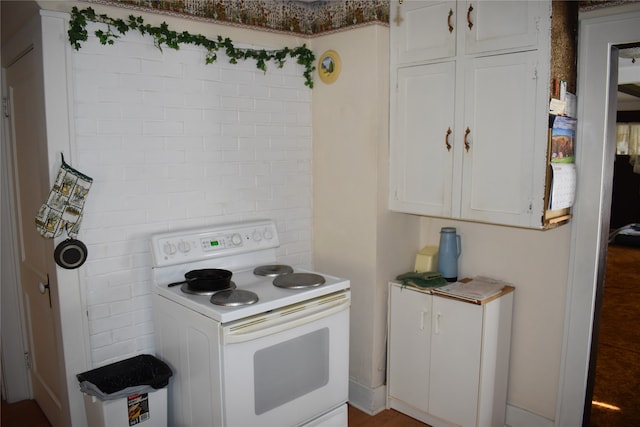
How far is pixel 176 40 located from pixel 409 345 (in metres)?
1.99

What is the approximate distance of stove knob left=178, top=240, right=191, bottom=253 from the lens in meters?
2.40

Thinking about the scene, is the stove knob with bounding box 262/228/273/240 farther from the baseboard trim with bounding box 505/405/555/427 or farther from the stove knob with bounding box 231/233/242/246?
the baseboard trim with bounding box 505/405/555/427

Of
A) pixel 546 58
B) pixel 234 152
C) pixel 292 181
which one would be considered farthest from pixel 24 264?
pixel 546 58

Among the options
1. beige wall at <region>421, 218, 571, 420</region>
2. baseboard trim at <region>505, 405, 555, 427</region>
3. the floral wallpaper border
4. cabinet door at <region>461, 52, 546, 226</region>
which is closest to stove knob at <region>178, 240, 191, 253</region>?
the floral wallpaper border

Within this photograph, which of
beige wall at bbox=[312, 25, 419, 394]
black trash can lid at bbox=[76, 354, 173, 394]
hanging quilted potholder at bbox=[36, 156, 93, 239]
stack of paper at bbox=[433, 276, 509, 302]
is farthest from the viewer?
beige wall at bbox=[312, 25, 419, 394]

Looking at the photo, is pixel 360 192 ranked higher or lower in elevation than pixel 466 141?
lower

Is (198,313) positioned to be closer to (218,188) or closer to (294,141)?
(218,188)

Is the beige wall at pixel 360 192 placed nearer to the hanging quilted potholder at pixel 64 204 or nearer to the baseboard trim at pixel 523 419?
the baseboard trim at pixel 523 419

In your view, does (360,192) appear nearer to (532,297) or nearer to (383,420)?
(532,297)

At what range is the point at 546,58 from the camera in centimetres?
208

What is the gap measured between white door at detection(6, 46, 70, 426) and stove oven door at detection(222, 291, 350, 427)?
2.87 feet

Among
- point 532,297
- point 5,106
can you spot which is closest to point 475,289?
point 532,297

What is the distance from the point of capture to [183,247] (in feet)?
7.89

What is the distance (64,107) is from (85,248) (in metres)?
0.61
